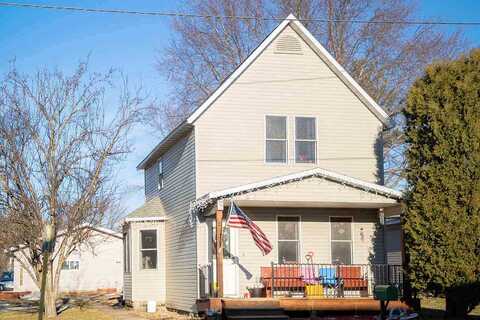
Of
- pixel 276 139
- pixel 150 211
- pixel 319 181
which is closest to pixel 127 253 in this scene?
pixel 150 211

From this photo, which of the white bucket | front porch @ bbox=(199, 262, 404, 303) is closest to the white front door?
front porch @ bbox=(199, 262, 404, 303)

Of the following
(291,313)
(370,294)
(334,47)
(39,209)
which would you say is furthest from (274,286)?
(334,47)

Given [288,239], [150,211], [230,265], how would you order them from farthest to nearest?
[150,211], [288,239], [230,265]

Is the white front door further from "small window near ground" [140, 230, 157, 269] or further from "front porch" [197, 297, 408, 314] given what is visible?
"small window near ground" [140, 230, 157, 269]

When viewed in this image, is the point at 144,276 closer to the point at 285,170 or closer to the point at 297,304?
the point at 285,170

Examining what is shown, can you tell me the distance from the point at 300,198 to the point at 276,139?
3095mm

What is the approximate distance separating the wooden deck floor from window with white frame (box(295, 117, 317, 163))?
196 inches

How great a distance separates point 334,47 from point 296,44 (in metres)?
13.5

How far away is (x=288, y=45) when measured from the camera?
2278 cm

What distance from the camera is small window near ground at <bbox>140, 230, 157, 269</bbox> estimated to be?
25594 millimetres

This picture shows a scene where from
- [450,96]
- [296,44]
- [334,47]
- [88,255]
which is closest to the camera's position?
[450,96]

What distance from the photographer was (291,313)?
63.1 feet

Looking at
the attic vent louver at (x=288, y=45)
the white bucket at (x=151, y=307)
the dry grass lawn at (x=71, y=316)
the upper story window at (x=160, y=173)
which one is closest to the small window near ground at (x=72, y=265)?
the dry grass lawn at (x=71, y=316)

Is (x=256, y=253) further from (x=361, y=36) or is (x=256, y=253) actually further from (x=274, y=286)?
(x=361, y=36)
